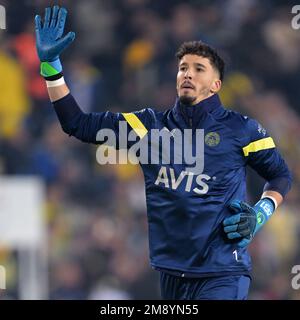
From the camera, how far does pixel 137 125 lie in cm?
666

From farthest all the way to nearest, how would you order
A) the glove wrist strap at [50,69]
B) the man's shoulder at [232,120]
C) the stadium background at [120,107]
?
the stadium background at [120,107] → the man's shoulder at [232,120] → the glove wrist strap at [50,69]

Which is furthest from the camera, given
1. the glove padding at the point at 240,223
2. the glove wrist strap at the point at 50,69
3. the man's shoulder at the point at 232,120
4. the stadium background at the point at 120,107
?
the stadium background at the point at 120,107

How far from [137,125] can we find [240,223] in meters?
0.87

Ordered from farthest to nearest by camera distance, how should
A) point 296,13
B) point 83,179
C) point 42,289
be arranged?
point 296,13, point 83,179, point 42,289

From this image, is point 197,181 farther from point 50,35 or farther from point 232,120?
point 50,35

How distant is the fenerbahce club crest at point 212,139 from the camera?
6586 millimetres

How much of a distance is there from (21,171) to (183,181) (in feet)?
16.6

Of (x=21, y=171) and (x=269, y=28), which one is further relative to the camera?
(x=269, y=28)

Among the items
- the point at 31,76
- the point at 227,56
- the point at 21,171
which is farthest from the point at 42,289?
the point at 227,56

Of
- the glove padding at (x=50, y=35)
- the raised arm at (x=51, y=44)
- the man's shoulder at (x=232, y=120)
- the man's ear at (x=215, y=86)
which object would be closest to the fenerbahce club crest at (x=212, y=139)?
the man's shoulder at (x=232, y=120)

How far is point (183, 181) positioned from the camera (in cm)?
650

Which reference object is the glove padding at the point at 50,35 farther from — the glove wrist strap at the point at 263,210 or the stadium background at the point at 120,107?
the stadium background at the point at 120,107

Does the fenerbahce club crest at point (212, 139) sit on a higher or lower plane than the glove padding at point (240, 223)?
higher
